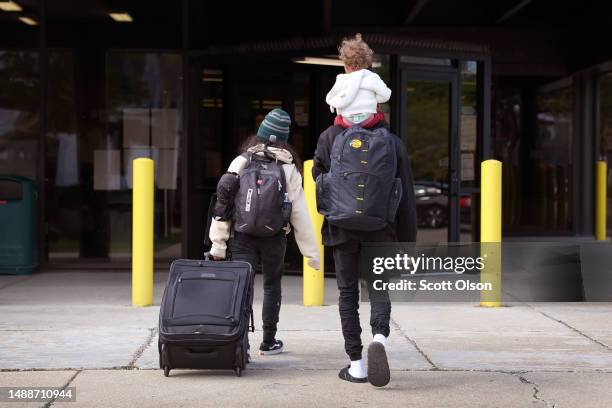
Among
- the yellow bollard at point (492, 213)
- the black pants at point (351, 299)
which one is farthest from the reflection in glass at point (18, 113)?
the black pants at point (351, 299)

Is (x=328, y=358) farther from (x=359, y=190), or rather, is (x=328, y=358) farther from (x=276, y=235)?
(x=359, y=190)

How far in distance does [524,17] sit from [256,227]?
896cm

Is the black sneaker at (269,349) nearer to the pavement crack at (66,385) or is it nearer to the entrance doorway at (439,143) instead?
the pavement crack at (66,385)

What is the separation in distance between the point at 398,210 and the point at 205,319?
129 centimetres

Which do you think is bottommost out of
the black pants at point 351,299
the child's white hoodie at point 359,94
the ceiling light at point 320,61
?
the black pants at point 351,299

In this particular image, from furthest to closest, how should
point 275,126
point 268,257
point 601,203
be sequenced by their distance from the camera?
1. point 601,203
2. point 268,257
3. point 275,126

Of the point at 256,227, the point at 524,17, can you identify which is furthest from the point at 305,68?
the point at 256,227

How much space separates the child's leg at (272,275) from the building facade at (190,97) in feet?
14.9

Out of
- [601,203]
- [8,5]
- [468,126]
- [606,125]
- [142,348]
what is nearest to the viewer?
[142,348]

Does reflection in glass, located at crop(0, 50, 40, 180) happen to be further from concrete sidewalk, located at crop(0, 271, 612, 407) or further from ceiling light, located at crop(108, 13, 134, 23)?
concrete sidewalk, located at crop(0, 271, 612, 407)

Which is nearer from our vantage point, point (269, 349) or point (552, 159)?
point (269, 349)

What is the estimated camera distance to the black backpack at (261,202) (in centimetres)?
635

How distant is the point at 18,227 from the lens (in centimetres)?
1149

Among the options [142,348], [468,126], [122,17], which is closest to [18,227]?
[122,17]
